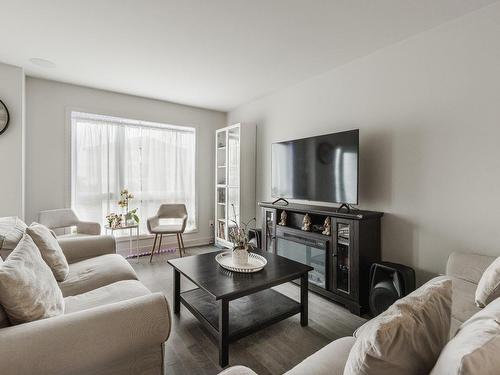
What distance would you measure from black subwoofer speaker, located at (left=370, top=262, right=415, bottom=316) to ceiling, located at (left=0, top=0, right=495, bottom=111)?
2.05 m

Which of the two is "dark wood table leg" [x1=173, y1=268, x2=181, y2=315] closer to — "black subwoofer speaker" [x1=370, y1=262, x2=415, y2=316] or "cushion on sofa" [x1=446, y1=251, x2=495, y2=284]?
"black subwoofer speaker" [x1=370, y1=262, x2=415, y2=316]

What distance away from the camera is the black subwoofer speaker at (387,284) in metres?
2.09

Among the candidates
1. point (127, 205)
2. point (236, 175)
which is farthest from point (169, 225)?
point (236, 175)

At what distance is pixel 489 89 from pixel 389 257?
1.60 metres

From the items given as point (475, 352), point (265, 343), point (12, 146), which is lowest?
point (265, 343)

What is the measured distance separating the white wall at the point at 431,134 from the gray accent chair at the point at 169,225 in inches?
104

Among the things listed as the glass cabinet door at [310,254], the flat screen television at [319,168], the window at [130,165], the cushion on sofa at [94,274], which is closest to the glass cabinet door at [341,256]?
the glass cabinet door at [310,254]

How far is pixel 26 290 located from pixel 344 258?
7.88 feet

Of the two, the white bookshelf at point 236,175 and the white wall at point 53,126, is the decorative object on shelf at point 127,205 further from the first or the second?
the white bookshelf at point 236,175

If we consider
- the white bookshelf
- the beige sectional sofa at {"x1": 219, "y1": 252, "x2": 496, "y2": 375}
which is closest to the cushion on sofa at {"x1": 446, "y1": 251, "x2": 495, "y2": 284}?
the beige sectional sofa at {"x1": 219, "y1": 252, "x2": 496, "y2": 375}

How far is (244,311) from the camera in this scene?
2098 mm

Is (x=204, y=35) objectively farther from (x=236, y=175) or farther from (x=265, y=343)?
(x=265, y=343)

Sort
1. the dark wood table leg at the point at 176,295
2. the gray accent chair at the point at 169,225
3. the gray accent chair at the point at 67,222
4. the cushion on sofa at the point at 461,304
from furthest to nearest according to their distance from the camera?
1. the gray accent chair at the point at 169,225
2. the gray accent chair at the point at 67,222
3. the dark wood table leg at the point at 176,295
4. the cushion on sofa at the point at 461,304

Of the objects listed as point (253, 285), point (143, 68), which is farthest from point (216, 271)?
point (143, 68)
